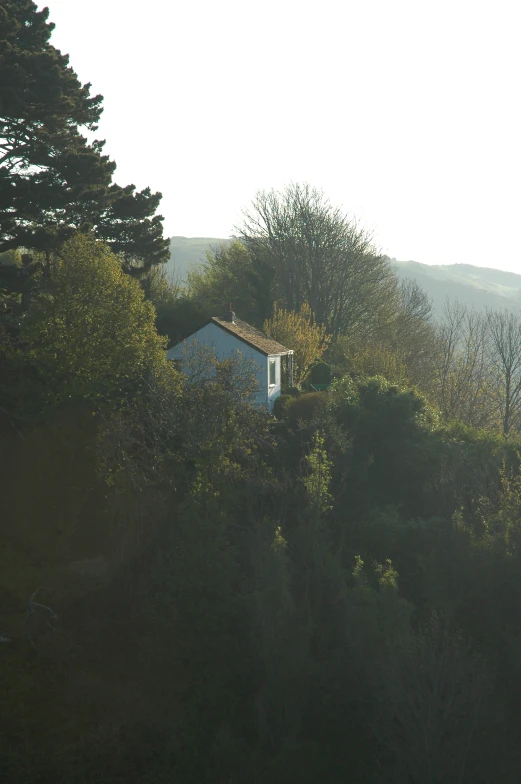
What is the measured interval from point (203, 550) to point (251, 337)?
1545cm

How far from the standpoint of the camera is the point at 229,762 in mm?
18312

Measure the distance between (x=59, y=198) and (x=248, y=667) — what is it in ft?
56.8

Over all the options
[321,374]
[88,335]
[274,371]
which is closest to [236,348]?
[274,371]

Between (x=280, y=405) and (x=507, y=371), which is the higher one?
(x=280, y=405)

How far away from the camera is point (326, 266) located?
51.8 meters

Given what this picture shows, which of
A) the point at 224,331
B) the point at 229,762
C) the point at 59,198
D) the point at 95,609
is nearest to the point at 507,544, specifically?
the point at 229,762

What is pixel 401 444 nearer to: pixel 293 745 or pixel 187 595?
pixel 187 595

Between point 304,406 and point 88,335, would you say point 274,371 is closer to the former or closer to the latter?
point 304,406

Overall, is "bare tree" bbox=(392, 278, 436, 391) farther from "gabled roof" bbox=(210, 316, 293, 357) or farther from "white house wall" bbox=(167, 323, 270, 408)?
"white house wall" bbox=(167, 323, 270, 408)

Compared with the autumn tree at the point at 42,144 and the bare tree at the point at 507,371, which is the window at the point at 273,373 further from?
the bare tree at the point at 507,371

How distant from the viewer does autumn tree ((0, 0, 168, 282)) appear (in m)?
25.5

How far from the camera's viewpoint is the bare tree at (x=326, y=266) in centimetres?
5134

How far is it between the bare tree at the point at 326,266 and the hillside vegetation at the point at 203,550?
18900mm

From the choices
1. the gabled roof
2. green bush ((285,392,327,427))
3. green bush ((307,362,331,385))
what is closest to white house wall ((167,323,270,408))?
the gabled roof
